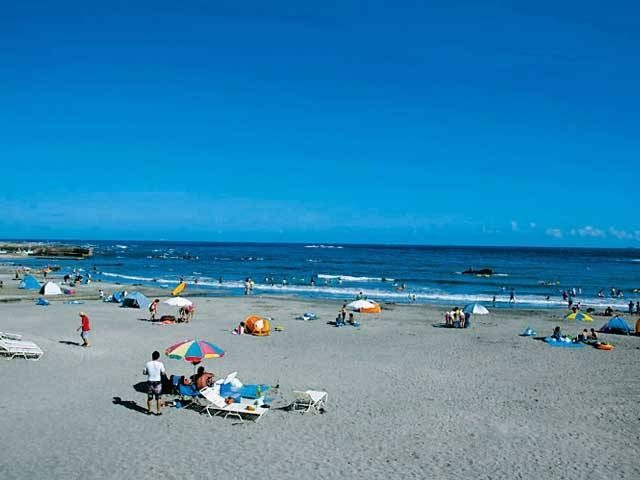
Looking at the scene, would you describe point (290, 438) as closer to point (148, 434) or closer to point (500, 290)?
point (148, 434)

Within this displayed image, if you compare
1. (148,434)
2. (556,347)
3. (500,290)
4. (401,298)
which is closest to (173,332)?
(148,434)

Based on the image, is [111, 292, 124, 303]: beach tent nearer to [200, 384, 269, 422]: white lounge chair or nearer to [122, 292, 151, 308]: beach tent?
[122, 292, 151, 308]: beach tent

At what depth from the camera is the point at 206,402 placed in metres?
12.6

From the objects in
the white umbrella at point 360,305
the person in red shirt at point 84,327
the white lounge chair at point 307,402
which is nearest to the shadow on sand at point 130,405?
the white lounge chair at point 307,402

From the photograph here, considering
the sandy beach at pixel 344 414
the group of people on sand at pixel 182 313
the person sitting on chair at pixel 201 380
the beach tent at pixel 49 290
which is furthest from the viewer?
the beach tent at pixel 49 290

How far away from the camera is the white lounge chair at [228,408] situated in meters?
11.7

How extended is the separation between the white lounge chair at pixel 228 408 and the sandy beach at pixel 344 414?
0.24 meters

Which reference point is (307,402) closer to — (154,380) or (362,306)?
(154,380)

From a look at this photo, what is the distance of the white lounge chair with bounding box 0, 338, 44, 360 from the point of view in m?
15.9

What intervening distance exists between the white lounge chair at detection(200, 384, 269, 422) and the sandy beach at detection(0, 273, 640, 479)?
0.24m

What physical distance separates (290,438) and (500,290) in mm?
43629

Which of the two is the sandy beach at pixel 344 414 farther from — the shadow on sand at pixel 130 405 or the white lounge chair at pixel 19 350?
the white lounge chair at pixel 19 350

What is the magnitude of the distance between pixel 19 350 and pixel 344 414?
408 inches

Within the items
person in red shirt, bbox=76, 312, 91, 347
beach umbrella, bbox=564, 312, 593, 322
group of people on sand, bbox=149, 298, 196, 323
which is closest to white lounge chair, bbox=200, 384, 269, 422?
person in red shirt, bbox=76, 312, 91, 347
